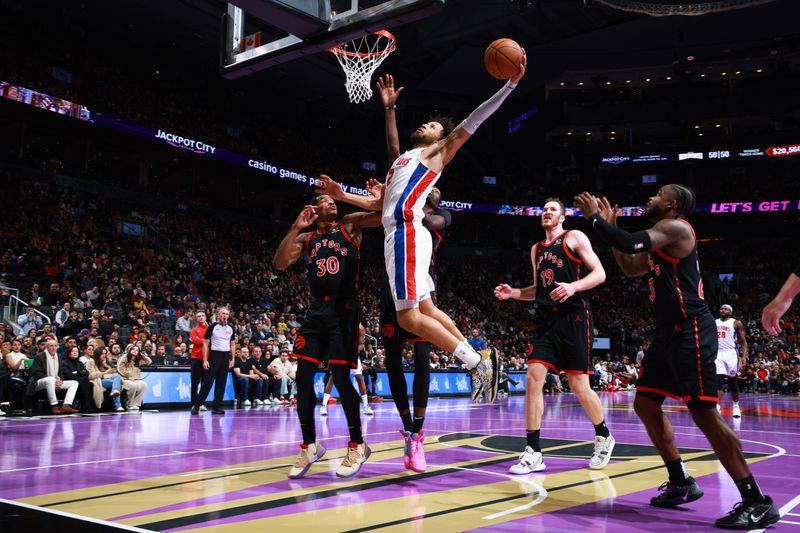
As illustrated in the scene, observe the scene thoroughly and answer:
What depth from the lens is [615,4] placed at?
26609 mm

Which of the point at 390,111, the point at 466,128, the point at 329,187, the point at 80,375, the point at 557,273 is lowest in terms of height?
the point at 80,375

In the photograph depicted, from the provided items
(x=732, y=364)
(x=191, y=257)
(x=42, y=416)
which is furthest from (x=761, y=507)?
(x=191, y=257)

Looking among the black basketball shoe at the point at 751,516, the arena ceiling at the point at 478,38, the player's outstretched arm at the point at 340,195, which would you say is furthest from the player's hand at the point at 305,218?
the arena ceiling at the point at 478,38

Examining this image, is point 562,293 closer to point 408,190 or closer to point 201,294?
point 408,190

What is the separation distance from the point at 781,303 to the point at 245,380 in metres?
12.3

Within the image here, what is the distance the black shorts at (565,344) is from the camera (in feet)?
19.0

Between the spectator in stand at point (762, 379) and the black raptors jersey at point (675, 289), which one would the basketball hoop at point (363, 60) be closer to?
the black raptors jersey at point (675, 289)

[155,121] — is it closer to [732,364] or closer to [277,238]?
[277,238]

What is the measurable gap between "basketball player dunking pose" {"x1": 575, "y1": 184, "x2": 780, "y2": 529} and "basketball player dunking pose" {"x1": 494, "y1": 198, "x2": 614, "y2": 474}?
1126 mm

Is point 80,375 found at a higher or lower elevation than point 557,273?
lower

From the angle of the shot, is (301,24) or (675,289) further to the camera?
(301,24)

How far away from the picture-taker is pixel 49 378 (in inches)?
448

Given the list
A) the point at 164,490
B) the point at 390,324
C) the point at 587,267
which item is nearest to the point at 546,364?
the point at 587,267

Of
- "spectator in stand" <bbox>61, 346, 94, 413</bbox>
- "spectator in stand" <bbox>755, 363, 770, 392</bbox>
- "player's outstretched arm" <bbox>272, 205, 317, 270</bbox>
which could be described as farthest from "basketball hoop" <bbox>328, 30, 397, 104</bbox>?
"spectator in stand" <bbox>755, 363, 770, 392</bbox>
